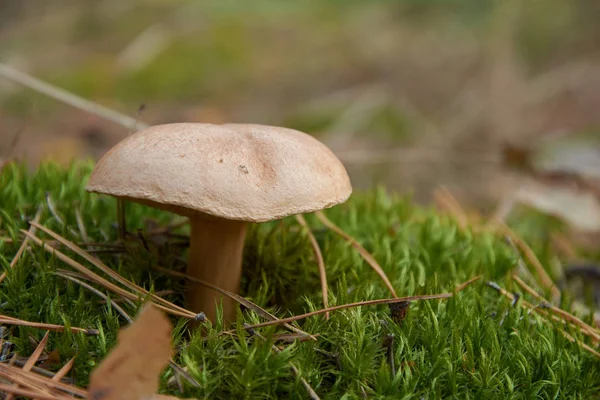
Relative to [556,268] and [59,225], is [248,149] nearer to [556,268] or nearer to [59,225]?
[59,225]

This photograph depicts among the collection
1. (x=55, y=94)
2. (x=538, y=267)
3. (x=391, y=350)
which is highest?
(x=55, y=94)

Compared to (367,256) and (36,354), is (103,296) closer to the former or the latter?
(36,354)

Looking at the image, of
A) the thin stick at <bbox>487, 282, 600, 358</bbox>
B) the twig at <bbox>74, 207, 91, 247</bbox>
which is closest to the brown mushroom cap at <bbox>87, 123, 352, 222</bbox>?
the twig at <bbox>74, 207, 91, 247</bbox>

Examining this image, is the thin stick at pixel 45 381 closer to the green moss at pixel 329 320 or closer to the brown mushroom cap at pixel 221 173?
the green moss at pixel 329 320

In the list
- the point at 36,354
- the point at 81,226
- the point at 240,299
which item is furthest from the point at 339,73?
the point at 36,354

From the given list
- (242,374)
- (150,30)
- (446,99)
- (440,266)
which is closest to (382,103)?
(446,99)

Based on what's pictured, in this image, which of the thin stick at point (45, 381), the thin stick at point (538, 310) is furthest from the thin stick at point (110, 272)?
the thin stick at point (538, 310)

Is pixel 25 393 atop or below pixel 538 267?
atop
